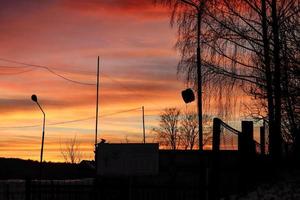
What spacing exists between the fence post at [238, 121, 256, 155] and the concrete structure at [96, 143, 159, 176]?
464 inches

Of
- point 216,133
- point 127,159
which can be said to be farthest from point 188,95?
point 216,133

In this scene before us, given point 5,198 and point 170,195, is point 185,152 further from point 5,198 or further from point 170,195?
point 5,198

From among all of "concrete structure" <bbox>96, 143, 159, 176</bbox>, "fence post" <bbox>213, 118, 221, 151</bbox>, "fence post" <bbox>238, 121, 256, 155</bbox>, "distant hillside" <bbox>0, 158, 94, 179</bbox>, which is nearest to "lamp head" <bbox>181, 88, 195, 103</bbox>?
"concrete structure" <bbox>96, 143, 159, 176</bbox>

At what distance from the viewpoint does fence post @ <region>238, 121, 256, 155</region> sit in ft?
61.2

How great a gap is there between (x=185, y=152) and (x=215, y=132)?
47.4 ft

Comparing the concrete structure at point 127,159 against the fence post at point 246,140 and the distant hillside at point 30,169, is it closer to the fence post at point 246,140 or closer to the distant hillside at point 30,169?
the fence post at point 246,140

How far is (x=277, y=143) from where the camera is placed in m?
21.3

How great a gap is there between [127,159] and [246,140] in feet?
44.5

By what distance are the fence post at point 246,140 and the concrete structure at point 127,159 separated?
1179cm

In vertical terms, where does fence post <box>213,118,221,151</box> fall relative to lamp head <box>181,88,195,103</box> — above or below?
below

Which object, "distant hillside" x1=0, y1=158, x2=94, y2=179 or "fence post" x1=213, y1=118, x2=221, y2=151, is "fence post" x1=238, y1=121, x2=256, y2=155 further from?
"distant hillside" x1=0, y1=158, x2=94, y2=179

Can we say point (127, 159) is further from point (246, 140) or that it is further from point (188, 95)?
point (246, 140)


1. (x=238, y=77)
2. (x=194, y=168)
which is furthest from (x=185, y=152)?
(x=238, y=77)

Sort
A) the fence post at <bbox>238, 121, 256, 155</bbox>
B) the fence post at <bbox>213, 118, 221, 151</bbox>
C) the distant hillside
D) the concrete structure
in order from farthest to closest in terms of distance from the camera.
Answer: the distant hillside < the concrete structure < the fence post at <bbox>238, 121, 256, 155</bbox> < the fence post at <bbox>213, 118, 221, 151</bbox>
